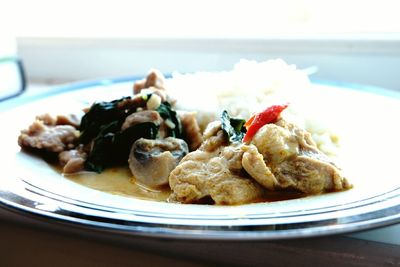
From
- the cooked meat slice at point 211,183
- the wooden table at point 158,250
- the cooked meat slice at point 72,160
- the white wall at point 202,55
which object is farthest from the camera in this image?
the white wall at point 202,55

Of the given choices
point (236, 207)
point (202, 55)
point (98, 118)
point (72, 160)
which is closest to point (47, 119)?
point (98, 118)

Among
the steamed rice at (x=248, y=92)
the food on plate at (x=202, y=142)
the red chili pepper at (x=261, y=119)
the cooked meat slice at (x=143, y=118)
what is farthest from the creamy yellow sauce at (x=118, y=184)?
the steamed rice at (x=248, y=92)

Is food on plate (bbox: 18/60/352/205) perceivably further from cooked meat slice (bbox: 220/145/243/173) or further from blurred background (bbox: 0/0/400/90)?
blurred background (bbox: 0/0/400/90)

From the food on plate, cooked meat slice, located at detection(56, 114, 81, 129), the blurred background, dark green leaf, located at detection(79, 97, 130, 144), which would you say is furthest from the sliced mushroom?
the blurred background

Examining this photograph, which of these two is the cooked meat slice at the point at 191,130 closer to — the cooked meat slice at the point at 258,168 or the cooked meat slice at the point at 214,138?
the cooked meat slice at the point at 214,138

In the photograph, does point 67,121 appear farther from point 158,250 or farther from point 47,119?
point 158,250
